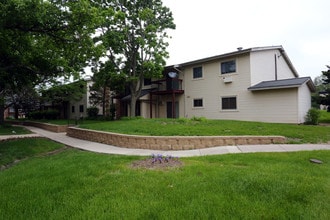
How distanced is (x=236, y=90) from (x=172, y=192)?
14586mm

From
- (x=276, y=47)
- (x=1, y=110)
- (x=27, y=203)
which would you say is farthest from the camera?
Result: (x=1, y=110)

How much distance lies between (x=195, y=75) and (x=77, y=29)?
43.3 feet

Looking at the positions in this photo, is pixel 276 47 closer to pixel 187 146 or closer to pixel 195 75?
pixel 195 75

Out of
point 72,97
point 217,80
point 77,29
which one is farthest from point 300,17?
point 72,97

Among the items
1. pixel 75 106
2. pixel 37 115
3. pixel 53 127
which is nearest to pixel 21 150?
pixel 53 127

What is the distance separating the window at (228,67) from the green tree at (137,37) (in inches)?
194

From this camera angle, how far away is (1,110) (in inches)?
853

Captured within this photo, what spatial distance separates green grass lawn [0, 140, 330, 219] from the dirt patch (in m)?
0.26

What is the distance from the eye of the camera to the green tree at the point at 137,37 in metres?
18.0

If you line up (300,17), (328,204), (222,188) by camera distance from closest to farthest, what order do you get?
(328,204) < (222,188) < (300,17)

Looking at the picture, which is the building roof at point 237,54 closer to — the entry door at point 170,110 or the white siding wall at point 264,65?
the white siding wall at point 264,65

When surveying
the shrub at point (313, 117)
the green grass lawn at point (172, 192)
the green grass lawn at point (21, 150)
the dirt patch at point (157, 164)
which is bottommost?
the green grass lawn at point (21, 150)

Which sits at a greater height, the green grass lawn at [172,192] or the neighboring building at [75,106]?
the neighboring building at [75,106]

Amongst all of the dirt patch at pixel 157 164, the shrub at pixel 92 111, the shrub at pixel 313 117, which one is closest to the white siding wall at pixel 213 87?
the shrub at pixel 313 117
